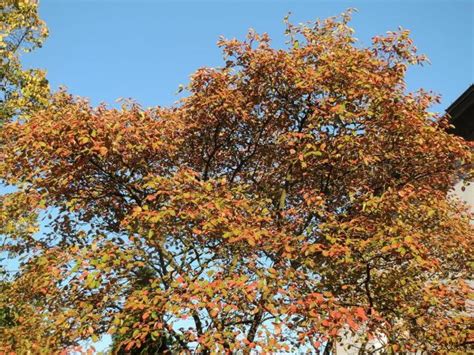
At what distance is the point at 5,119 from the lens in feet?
57.0

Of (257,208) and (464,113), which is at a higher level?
(464,113)

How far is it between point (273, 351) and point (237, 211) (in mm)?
2499

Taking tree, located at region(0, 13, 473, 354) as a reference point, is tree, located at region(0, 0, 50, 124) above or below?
above

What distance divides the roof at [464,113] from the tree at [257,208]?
8677 millimetres

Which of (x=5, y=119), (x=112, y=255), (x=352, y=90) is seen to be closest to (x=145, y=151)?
(x=112, y=255)

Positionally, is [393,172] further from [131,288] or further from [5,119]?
[5,119]

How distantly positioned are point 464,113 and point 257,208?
13560 mm

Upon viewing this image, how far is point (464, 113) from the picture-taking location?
738 inches

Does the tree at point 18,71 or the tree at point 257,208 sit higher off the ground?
the tree at point 18,71

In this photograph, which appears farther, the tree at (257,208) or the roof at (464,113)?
the roof at (464,113)

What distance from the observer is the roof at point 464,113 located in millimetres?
18095

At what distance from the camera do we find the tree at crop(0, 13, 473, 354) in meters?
7.36

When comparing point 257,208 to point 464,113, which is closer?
point 257,208

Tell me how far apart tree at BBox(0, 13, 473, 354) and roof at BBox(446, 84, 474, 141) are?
8.68m
